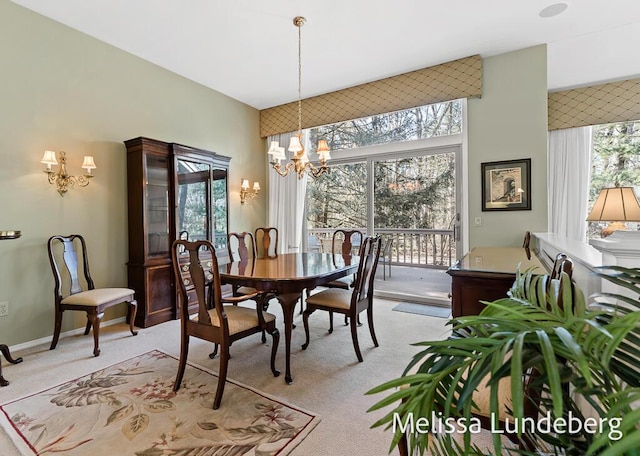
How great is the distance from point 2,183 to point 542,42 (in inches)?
219

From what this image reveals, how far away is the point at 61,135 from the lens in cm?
303

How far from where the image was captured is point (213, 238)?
414cm

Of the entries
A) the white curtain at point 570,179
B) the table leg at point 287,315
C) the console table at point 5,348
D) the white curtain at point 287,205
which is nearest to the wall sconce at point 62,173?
the console table at point 5,348

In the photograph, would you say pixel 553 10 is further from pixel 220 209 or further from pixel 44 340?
pixel 44 340

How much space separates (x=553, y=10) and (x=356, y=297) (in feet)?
10.6

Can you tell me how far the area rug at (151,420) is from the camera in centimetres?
154

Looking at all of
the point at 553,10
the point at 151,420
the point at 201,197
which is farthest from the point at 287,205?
the point at 553,10

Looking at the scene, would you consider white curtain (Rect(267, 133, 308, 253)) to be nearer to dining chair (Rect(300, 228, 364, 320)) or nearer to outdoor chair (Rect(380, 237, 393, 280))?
dining chair (Rect(300, 228, 364, 320))

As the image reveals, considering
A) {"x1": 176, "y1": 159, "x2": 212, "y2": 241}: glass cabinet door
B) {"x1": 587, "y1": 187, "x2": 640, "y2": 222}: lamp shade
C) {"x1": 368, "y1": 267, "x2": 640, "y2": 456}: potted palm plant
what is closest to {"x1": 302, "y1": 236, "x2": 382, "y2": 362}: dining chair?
{"x1": 368, "y1": 267, "x2": 640, "y2": 456}: potted palm plant

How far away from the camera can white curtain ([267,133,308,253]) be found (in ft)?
16.8

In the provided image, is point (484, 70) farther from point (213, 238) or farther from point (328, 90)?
point (213, 238)

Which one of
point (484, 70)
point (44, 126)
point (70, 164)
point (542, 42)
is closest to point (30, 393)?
point (70, 164)

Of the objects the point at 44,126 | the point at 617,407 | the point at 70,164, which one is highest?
the point at 44,126

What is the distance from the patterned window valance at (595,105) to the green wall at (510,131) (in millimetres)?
1325
